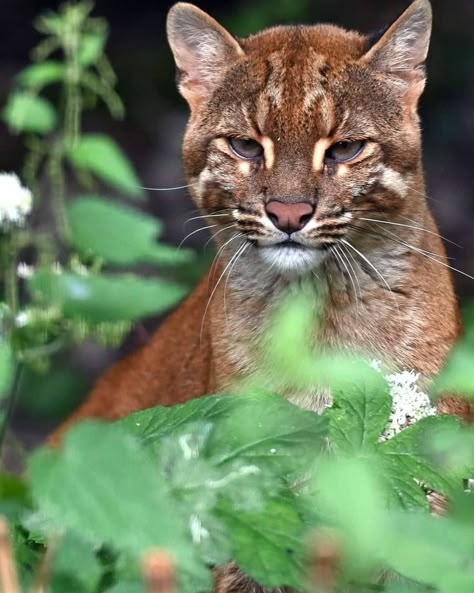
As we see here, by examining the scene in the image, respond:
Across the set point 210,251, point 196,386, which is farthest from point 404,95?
point 210,251

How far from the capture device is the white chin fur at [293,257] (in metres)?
4.36

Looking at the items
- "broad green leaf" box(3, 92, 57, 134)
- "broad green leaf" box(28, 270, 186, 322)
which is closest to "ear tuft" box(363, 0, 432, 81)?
"broad green leaf" box(3, 92, 57, 134)

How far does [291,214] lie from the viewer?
4.24 m

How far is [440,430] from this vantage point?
8.95 feet

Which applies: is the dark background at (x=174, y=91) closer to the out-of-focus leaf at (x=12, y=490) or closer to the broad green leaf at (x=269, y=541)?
the broad green leaf at (x=269, y=541)

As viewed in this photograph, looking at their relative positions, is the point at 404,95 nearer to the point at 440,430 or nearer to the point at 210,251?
the point at 440,430

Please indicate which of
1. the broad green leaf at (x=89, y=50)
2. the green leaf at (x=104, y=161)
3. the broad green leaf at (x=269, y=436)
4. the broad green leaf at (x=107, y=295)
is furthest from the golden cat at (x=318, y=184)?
the broad green leaf at (x=269, y=436)

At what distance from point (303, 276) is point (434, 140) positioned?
215 inches

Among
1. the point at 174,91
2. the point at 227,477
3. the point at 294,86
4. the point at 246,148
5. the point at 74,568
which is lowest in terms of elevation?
the point at 174,91

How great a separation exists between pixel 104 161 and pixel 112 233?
4.03ft

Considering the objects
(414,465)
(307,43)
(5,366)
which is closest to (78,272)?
(5,366)

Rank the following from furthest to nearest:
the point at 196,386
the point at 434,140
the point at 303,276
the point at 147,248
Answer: the point at 434,140 < the point at 196,386 < the point at 303,276 < the point at 147,248

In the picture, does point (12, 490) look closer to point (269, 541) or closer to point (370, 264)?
point (269, 541)

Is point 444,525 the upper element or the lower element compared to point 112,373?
upper
